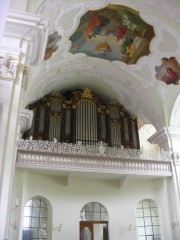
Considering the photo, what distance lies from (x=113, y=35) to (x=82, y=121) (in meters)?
4.20

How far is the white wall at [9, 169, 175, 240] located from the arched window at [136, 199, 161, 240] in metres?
0.32

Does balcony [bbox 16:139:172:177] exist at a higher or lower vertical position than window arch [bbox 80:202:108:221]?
higher

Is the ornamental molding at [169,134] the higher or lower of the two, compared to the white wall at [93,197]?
higher

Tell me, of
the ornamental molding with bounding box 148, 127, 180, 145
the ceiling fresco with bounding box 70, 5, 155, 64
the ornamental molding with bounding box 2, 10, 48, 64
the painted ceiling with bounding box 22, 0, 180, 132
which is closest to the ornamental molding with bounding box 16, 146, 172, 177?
the ornamental molding with bounding box 148, 127, 180, 145

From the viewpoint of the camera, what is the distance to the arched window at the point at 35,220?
1014 cm

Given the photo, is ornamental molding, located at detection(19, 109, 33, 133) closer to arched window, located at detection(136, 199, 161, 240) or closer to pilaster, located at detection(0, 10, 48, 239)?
pilaster, located at detection(0, 10, 48, 239)

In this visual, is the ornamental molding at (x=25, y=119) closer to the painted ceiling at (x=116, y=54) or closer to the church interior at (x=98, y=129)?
the church interior at (x=98, y=129)

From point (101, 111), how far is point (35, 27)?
23.6 ft

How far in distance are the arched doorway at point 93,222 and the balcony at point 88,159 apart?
75.2 inches

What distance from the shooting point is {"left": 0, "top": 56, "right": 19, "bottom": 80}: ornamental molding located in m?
6.39

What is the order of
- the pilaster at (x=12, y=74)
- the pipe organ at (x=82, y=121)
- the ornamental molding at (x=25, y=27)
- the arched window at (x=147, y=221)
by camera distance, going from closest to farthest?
the pilaster at (x=12, y=74) < the ornamental molding at (x=25, y=27) < the arched window at (x=147, y=221) < the pipe organ at (x=82, y=121)

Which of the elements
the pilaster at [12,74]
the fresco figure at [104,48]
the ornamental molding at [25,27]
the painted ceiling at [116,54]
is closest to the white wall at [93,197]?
the painted ceiling at [116,54]

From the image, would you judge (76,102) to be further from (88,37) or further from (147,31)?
(147,31)

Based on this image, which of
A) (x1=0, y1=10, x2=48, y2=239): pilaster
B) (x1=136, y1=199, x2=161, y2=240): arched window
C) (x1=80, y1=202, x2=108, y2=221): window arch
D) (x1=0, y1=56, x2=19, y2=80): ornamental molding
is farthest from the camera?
(x1=136, y1=199, x2=161, y2=240): arched window
